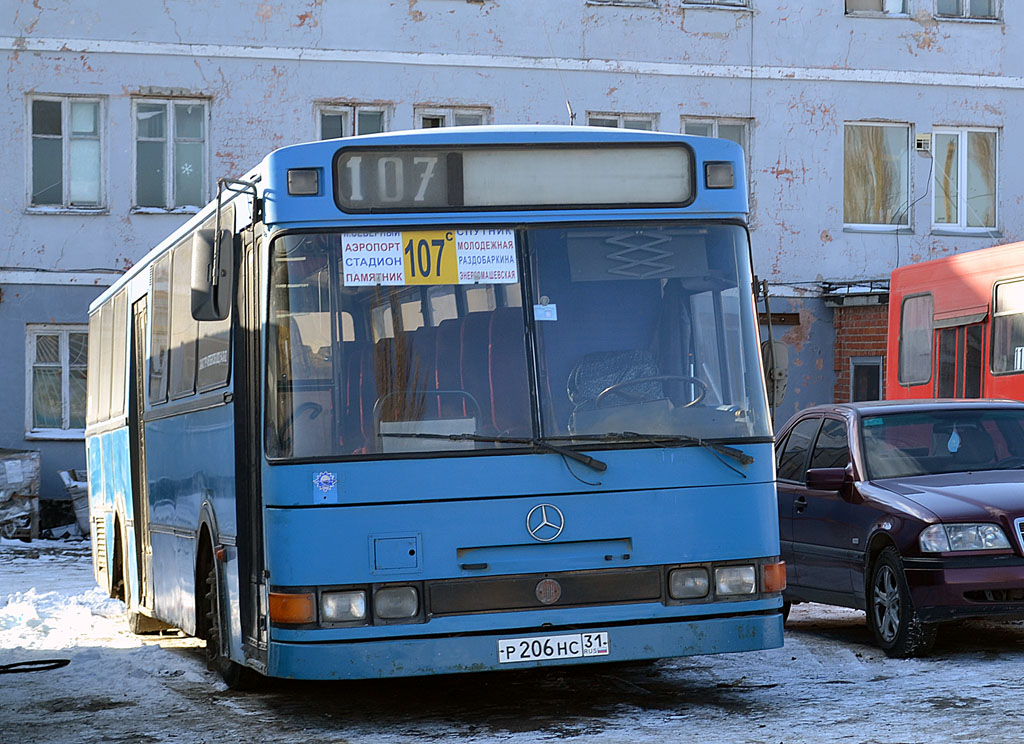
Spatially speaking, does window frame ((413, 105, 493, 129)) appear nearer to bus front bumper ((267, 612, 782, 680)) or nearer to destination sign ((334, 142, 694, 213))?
destination sign ((334, 142, 694, 213))

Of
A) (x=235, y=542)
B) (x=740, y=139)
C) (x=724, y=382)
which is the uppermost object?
(x=740, y=139)

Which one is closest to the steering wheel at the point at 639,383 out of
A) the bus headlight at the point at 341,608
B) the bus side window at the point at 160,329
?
the bus headlight at the point at 341,608

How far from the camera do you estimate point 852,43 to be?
2689 centimetres

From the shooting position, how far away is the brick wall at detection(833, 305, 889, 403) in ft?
86.3

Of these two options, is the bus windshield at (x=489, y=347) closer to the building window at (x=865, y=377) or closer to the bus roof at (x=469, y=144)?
the bus roof at (x=469, y=144)

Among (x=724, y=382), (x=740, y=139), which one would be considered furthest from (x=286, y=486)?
(x=740, y=139)

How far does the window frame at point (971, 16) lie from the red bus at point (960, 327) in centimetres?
1028

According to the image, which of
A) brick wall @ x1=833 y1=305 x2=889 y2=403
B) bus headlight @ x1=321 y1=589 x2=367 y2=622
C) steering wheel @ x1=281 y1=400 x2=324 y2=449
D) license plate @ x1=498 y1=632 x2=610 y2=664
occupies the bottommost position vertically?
license plate @ x1=498 y1=632 x2=610 y2=664

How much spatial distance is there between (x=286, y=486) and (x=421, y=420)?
2.14 feet

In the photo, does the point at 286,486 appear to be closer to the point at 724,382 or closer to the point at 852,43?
the point at 724,382

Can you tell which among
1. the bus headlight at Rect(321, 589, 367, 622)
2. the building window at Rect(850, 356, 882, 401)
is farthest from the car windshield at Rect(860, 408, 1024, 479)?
the building window at Rect(850, 356, 882, 401)

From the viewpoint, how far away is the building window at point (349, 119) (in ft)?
82.9

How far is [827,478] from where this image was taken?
36.9 feet

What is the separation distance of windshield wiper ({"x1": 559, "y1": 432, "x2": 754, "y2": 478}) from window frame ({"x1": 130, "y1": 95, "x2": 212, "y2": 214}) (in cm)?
1739
